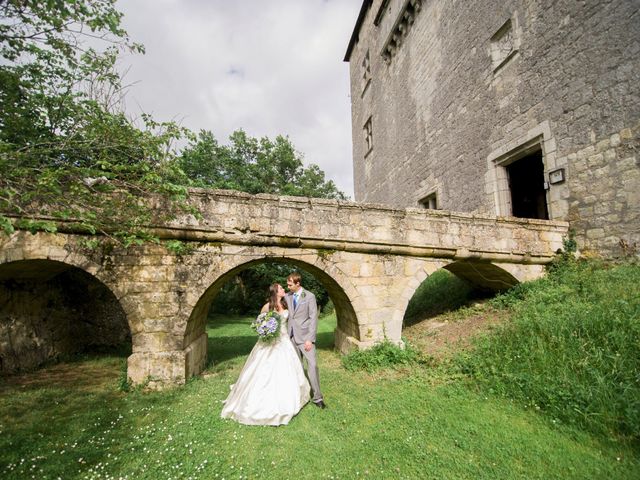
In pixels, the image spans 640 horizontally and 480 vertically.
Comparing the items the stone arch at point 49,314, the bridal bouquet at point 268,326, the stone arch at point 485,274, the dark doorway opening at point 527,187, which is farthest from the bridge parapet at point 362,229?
the dark doorway opening at point 527,187

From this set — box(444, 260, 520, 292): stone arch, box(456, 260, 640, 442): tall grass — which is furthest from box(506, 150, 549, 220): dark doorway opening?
box(456, 260, 640, 442): tall grass

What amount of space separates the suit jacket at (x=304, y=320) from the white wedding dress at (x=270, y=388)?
184mm

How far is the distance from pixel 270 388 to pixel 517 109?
8684mm

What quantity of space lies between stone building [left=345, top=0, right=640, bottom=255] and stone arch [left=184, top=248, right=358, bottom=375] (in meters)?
5.28

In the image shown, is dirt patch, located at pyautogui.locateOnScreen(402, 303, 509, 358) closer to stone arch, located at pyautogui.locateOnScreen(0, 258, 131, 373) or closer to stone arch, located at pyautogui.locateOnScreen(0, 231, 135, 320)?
stone arch, located at pyautogui.locateOnScreen(0, 231, 135, 320)

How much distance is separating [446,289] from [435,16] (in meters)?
9.73

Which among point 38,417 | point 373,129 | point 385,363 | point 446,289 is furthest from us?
point 373,129

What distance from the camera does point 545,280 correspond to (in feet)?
20.6

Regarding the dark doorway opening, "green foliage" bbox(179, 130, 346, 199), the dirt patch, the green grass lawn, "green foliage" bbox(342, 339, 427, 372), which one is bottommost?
the green grass lawn

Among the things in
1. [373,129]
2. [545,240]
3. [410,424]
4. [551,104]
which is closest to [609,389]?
[410,424]

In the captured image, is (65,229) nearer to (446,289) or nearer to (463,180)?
(446,289)

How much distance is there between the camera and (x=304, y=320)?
170 inches

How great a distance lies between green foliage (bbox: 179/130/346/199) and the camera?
1678 cm

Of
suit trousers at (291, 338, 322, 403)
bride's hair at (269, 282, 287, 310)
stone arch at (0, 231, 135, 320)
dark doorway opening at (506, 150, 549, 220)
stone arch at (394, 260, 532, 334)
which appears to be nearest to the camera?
suit trousers at (291, 338, 322, 403)
